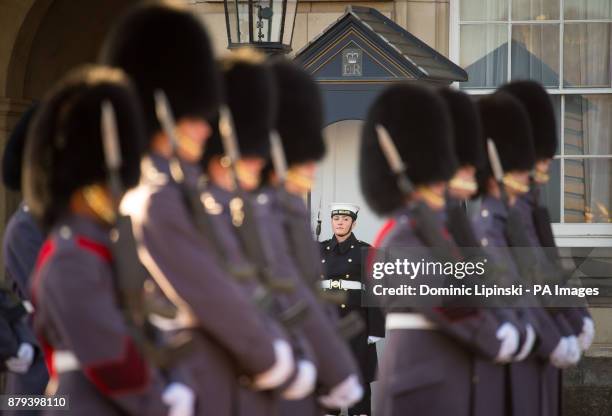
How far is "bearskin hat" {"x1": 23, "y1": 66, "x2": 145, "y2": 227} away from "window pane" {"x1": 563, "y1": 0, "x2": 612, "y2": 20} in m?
5.93

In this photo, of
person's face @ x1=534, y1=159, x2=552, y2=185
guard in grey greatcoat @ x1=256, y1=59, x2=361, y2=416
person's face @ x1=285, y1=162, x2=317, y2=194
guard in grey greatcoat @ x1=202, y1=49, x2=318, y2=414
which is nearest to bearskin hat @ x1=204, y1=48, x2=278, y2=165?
guard in grey greatcoat @ x1=202, y1=49, x2=318, y2=414

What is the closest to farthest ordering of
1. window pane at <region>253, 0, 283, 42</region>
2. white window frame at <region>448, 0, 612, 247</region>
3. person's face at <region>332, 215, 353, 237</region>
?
window pane at <region>253, 0, 283, 42</region>, person's face at <region>332, 215, 353, 237</region>, white window frame at <region>448, 0, 612, 247</region>

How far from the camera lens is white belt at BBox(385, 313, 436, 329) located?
4.84 m

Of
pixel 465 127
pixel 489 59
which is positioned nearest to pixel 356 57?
pixel 489 59

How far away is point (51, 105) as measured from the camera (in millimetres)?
3502

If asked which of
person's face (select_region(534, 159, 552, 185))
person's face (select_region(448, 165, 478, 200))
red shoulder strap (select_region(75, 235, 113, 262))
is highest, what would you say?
red shoulder strap (select_region(75, 235, 113, 262))

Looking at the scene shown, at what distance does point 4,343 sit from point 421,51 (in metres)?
3.04

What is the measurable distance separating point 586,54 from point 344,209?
2227mm

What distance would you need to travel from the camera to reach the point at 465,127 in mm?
5598

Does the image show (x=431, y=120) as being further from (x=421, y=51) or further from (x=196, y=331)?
(x=421, y=51)

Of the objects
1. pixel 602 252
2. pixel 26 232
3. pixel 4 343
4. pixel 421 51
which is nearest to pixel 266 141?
pixel 26 232

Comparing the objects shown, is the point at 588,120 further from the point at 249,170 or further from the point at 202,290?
the point at 202,290

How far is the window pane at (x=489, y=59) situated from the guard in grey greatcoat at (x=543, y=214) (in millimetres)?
2708

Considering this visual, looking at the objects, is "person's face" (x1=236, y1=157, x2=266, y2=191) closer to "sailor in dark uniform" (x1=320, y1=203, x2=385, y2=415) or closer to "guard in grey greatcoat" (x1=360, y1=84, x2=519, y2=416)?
"guard in grey greatcoat" (x1=360, y1=84, x2=519, y2=416)
